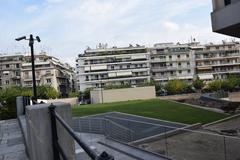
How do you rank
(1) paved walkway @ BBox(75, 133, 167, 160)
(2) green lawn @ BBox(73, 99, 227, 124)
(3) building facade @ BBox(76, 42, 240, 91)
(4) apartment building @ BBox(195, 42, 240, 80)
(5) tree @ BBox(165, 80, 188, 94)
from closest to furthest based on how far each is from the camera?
(1) paved walkway @ BBox(75, 133, 167, 160), (2) green lawn @ BBox(73, 99, 227, 124), (5) tree @ BBox(165, 80, 188, 94), (3) building facade @ BBox(76, 42, 240, 91), (4) apartment building @ BBox(195, 42, 240, 80)

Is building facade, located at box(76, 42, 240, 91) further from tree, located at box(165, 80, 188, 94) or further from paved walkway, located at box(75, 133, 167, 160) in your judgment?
paved walkway, located at box(75, 133, 167, 160)

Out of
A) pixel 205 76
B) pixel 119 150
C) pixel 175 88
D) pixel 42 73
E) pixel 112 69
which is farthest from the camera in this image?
pixel 42 73

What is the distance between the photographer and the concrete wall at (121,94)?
199ft

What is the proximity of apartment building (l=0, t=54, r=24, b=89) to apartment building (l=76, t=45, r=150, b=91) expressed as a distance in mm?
17650

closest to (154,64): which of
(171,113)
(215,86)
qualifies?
(215,86)

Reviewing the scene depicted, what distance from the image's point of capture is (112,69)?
329ft

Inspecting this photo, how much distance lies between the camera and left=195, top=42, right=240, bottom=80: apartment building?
346 ft

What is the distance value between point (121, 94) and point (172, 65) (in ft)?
150

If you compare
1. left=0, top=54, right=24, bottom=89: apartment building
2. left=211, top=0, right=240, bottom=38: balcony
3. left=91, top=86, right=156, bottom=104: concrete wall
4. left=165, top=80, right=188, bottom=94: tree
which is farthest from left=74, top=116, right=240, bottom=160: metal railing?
left=0, top=54, right=24, bottom=89: apartment building

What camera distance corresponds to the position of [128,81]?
100 metres

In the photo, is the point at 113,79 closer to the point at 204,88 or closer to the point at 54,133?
the point at 204,88

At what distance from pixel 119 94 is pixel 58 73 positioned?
5222 cm

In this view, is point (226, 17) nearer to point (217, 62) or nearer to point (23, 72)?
point (23, 72)

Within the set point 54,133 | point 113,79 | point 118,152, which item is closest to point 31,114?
point 54,133
